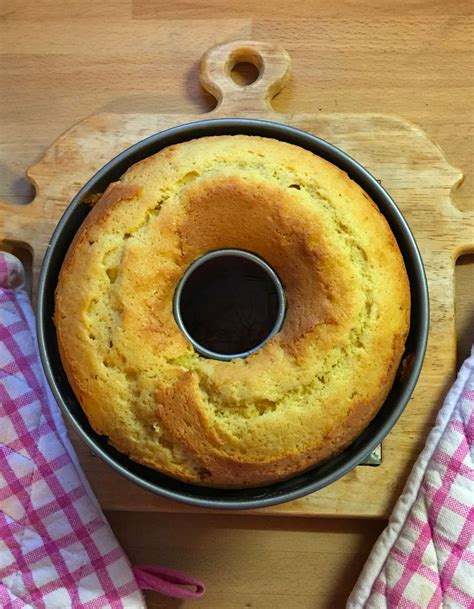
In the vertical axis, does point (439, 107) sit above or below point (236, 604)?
above

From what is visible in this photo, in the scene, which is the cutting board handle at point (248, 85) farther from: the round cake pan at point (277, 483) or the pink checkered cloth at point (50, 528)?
the pink checkered cloth at point (50, 528)

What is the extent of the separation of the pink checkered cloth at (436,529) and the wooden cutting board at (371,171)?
1.2 inches

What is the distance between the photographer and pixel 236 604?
114 centimetres

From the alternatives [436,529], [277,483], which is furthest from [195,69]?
[436,529]

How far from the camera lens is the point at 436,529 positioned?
3.45 feet

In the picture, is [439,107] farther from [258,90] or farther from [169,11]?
[169,11]

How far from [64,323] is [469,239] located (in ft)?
2.06

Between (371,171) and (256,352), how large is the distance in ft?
1.39

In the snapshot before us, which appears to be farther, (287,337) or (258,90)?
(258,90)

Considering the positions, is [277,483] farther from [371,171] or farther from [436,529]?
[371,171]

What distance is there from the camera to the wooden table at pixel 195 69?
1153 mm

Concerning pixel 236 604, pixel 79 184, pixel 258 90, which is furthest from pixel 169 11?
pixel 236 604

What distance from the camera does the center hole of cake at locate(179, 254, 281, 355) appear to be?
0.95 meters

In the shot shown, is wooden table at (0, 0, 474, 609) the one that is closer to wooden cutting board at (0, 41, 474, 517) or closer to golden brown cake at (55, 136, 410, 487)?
wooden cutting board at (0, 41, 474, 517)
